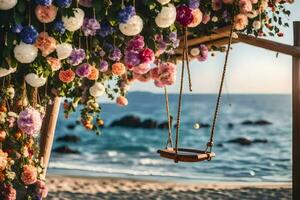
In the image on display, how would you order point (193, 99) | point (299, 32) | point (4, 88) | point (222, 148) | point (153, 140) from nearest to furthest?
1. point (4, 88)
2. point (299, 32)
3. point (222, 148)
4. point (153, 140)
5. point (193, 99)

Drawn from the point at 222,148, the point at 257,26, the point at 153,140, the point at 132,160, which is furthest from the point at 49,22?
the point at 153,140

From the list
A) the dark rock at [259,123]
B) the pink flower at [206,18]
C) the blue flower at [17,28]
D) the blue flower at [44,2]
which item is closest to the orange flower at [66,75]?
the blue flower at [17,28]

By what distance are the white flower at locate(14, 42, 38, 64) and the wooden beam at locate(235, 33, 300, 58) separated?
7.97ft

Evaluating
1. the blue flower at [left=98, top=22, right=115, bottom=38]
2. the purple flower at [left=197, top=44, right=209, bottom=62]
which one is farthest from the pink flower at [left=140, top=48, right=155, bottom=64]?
the purple flower at [left=197, top=44, right=209, bottom=62]

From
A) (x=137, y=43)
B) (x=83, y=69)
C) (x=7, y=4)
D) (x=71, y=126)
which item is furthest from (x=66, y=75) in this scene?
(x=71, y=126)

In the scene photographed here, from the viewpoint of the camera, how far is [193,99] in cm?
8400

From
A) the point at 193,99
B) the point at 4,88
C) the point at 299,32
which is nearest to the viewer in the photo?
the point at 4,88

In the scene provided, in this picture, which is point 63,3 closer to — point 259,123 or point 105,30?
point 105,30

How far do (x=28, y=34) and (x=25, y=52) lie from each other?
0.14 metres

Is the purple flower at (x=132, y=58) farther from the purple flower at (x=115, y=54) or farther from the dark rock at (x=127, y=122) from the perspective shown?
the dark rock at (x=127, y=122)

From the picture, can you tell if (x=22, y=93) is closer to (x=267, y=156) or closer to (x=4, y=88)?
(x=4, y=88)

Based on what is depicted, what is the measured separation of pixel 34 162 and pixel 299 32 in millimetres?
3091

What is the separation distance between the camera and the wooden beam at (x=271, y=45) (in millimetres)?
5125

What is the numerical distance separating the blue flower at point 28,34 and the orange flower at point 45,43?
73 mm
